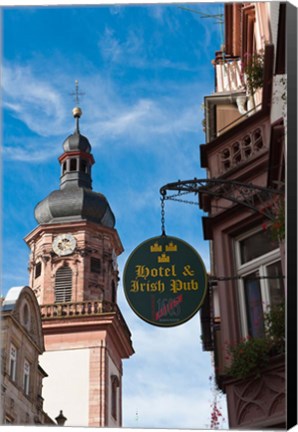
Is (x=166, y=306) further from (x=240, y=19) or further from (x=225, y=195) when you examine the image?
(x=240, y=19)

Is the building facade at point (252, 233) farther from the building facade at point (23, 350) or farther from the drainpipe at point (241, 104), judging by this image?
the building facade at point (23, 350)

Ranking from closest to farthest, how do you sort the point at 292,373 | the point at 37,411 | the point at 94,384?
the point at 292,373
the point at 37,411
the point at 94,384

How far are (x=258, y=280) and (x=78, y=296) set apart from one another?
26.7m

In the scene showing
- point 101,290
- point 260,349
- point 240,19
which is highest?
point 101,290

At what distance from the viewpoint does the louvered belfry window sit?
39.8m

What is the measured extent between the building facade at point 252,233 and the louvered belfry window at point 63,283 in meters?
23.6

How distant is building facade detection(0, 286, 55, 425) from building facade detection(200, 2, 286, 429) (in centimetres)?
487

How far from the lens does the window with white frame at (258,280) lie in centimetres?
1329

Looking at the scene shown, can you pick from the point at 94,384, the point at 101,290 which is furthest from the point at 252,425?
the point at 101,290

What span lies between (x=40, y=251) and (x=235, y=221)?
2359 centimetres

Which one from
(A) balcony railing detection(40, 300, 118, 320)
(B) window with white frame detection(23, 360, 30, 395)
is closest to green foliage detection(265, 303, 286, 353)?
(B) window with white frame detection(23, 360, 30, 395)

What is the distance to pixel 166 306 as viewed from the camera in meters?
13.7

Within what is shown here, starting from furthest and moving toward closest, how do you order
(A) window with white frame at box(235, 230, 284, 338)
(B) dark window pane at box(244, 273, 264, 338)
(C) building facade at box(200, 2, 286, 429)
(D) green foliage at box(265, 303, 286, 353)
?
(B) dark window pane at box(244, 273, 264, 338) → (A) window with white frame at box(235, 230, 284, 338) → (C) building facade at box(200, 2, 286, 429) → (D) green foliage at box(265, 303, 286, 353)

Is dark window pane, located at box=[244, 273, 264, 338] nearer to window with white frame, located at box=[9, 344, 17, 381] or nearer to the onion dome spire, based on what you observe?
the onion dome spire
